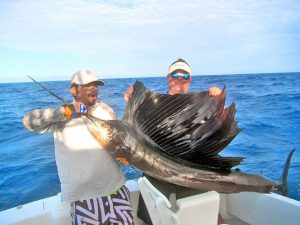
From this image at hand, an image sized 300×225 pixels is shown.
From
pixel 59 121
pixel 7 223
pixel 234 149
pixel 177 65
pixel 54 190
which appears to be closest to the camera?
pixel 59 121

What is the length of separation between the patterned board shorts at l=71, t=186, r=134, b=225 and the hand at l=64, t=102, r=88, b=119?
0.58 meters

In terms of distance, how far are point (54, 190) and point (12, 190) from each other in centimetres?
77

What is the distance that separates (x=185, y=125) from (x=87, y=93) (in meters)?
0.66

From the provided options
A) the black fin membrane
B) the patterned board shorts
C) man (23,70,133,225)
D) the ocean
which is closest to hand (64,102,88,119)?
man (23,70,133,225)

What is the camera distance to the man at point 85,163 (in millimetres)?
1942

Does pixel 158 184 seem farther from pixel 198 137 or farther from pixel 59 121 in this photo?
pixel 59 121

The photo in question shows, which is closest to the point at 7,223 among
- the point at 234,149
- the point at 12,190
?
the point at 12,190

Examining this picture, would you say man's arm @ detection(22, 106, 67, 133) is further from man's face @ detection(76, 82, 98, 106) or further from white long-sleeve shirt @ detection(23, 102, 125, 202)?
man's face @ detection(76, 82, 98, 106)

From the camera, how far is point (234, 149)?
6406 mm

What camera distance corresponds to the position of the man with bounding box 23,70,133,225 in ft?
6.37

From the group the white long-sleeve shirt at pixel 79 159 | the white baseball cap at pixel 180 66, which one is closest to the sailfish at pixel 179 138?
the white long-sleeve shirt at pixel 79 159

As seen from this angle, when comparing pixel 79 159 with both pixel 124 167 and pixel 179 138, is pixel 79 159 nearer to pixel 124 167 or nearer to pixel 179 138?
pixel 179 138

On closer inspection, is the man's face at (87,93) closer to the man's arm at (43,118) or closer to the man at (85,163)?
the man at (85,163)

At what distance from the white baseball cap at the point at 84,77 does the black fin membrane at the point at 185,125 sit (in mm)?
325
